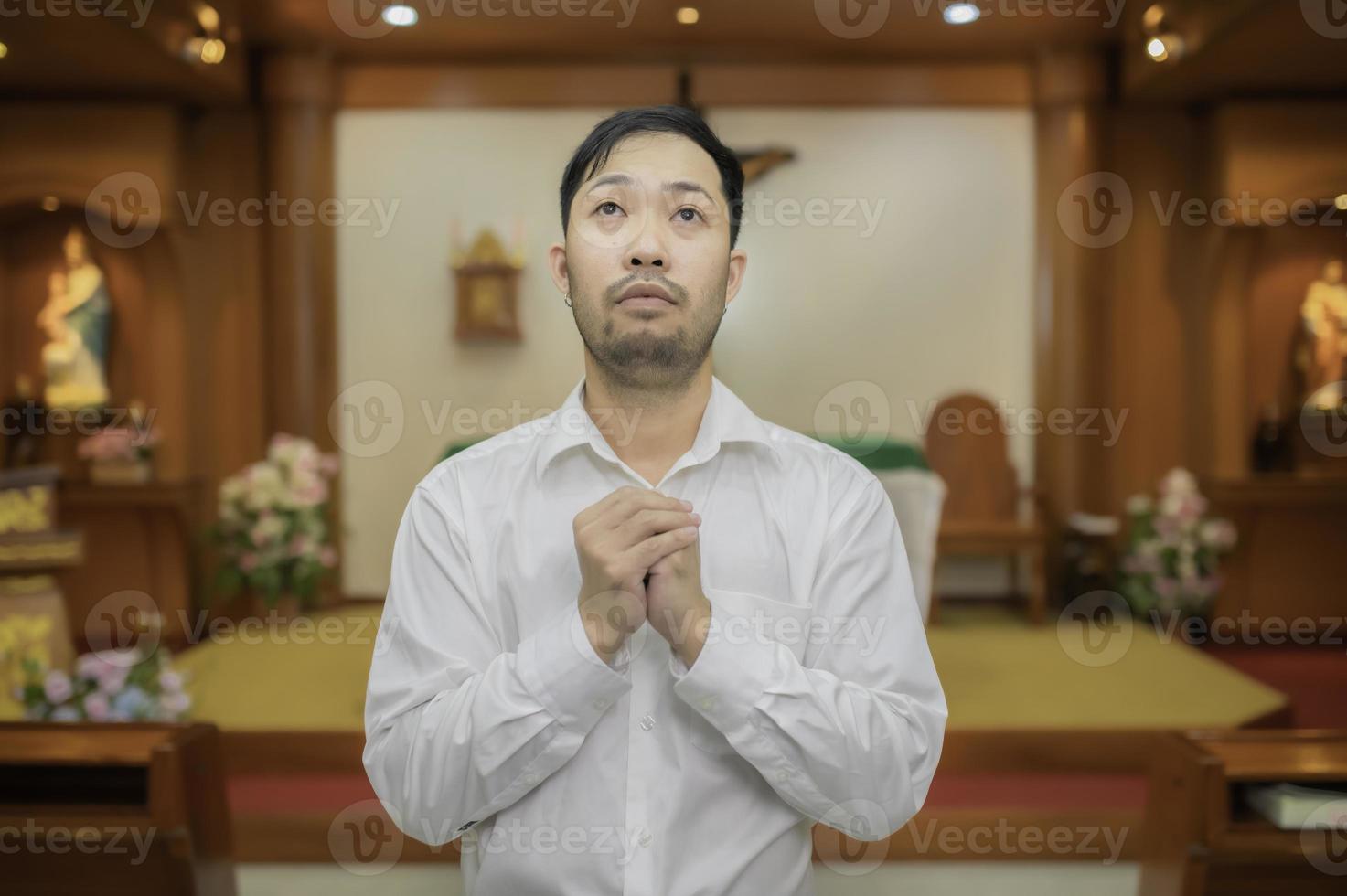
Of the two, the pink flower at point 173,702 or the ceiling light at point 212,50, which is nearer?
the pink flower at point 173,702

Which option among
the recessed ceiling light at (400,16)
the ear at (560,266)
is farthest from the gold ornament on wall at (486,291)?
the ear at (560,266)

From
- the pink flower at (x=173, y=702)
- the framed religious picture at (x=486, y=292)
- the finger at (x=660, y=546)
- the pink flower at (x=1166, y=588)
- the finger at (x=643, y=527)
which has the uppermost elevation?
the framed religious picture at (x=486, y=292)

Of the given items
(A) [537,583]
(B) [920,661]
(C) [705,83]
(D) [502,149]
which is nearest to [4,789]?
(A) [537,583]

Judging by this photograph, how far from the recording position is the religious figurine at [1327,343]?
5.65 meters

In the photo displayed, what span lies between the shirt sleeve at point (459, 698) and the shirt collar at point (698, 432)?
19cm

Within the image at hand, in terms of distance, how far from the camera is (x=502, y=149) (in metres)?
5.99

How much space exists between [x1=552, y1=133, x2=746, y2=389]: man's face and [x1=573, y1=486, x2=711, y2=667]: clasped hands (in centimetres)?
23

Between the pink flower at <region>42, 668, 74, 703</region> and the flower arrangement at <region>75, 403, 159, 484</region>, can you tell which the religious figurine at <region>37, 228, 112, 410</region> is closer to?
the flower arrangement at <region>75, 403, 159, 484</region>

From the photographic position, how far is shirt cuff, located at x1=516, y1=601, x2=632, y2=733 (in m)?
1.21

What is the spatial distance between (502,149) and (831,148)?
72.5 inches

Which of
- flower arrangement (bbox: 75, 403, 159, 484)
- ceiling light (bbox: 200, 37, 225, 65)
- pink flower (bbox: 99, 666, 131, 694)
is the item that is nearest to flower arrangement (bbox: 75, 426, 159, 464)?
flower arrangement (bbox: 75, 403, 159, 484)

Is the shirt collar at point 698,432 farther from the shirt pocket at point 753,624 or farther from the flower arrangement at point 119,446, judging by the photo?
the flower arrangement at point 119,446

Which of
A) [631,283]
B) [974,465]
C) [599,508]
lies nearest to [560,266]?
[631,283]

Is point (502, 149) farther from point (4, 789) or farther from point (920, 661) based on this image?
point (920, 661)
